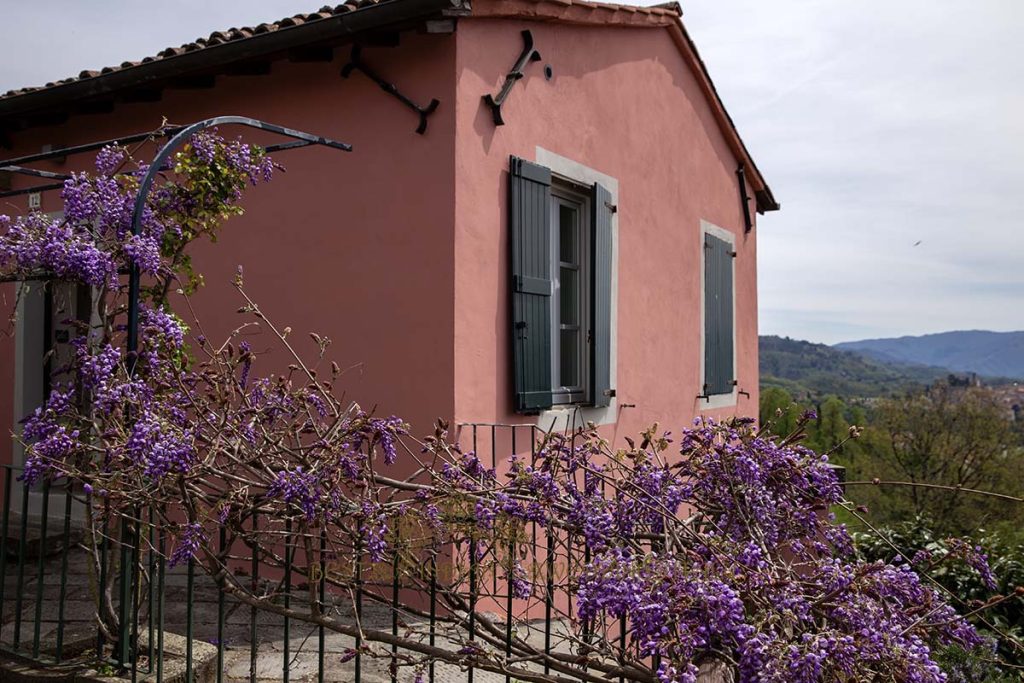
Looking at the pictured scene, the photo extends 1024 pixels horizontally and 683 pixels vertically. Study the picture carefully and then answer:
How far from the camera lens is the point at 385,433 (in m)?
3.12

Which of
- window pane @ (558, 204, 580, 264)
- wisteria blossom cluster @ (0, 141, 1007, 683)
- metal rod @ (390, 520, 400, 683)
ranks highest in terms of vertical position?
window pane @ (558, 204, 580, 264)

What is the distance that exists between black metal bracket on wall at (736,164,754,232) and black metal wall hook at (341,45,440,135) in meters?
5.58

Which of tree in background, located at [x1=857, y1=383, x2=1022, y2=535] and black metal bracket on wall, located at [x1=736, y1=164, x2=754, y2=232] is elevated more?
black metal bracket on wall, located at [x1=736, y1=164, x2=754, y2=232]

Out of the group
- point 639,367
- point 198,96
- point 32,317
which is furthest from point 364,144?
point 32,317

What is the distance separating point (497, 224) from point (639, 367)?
91.7 inches

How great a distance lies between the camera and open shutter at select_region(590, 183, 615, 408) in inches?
250

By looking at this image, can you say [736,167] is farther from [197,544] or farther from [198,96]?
[197,544]

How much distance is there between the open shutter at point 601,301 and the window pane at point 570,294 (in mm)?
120

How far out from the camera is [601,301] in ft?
21.2

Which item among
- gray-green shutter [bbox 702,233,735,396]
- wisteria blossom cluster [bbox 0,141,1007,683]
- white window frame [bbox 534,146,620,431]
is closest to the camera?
wisteria blossom cluster [bbox 0,141,1007,683]

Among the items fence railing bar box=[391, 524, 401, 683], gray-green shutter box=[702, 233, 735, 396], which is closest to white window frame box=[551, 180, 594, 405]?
gray-green shutter box=[702, 233, 735, 396]

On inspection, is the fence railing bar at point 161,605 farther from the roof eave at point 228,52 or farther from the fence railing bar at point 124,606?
the roof eave at point 228,52

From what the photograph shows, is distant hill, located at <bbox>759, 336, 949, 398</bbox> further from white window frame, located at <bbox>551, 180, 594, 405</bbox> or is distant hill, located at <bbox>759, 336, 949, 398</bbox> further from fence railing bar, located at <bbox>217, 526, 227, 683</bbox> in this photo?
fence railing bar, located at <bbox>217, 526, 227, 683</bbox>

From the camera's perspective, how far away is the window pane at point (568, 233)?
6.45 metres
